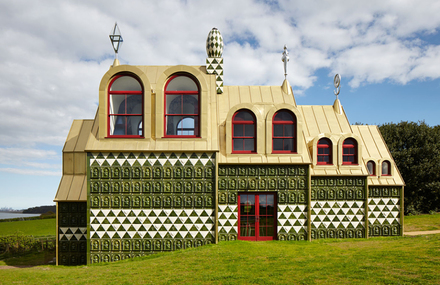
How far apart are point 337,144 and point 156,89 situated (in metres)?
10.5

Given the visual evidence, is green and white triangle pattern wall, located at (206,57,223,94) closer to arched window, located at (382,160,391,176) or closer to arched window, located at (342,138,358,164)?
arched window, located at (342,138,358,164)

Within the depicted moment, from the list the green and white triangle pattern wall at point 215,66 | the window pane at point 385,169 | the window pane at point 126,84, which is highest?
the green and white triangle pattern wall at point 215,66

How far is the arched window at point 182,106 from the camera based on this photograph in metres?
14.4

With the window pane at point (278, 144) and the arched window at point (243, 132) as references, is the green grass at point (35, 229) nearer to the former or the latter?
the arched window at point (243, 132)

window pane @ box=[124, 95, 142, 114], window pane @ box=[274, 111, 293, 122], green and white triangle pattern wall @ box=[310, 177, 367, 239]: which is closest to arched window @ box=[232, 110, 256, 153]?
window pane @ box=[274, 111, 293, 122]

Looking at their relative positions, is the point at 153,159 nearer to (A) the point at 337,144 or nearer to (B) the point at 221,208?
(B) the point at 221,208

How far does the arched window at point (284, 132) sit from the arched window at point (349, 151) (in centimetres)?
361

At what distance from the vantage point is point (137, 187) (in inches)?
538

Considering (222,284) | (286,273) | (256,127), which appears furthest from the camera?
(256,127)

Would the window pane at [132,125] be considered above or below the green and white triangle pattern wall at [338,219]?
above

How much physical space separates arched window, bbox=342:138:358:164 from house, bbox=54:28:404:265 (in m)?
0.06

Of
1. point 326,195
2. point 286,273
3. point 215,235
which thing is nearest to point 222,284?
point 286,273

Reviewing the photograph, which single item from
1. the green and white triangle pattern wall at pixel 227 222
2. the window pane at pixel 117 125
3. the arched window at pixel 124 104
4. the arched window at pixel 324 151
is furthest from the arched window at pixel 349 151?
the window pane at pixel 117 125

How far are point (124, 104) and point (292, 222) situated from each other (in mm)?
10534
